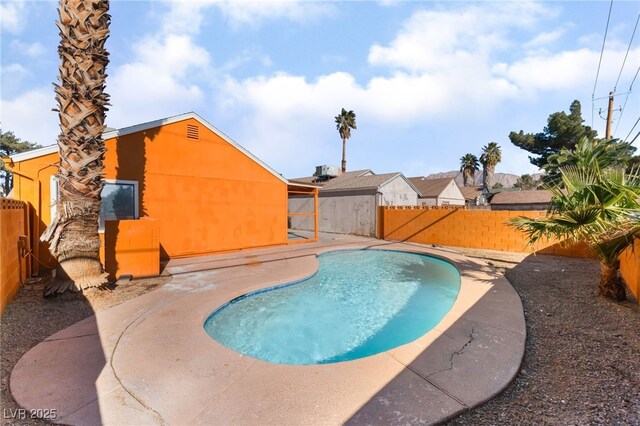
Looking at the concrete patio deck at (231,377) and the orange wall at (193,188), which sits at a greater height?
the orange wall at (193,188)

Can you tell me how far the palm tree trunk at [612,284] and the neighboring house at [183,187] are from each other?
986cm

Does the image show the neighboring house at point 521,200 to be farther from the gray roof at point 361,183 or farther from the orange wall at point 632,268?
the orange wall at point 632,268

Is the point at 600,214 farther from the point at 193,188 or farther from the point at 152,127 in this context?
the point at 152,127

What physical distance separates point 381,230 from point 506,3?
444 inches

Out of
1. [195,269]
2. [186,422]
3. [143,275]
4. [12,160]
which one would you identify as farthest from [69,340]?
[12,160]

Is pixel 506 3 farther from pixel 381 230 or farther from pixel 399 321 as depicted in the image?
pixel 381 230

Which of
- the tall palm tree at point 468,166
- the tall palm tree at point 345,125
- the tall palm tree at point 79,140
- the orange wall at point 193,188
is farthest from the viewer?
the tall palm tree at point 468,166

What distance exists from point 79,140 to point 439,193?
26.2 metres

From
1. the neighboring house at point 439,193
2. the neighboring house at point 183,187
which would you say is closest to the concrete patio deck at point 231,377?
the neighboring house at point 183,187

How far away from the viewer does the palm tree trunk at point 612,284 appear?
5.12m

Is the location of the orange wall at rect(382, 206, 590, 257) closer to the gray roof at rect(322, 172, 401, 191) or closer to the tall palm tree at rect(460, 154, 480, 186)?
the gray roof at rect(322, 172, 401, 191)

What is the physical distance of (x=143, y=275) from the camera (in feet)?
22.7

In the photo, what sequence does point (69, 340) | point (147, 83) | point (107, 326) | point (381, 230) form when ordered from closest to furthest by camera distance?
point (69, 340) → point (107, 326) → point (147, 83) → point (381, 230)

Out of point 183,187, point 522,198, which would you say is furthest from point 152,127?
point 522,198
